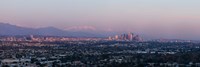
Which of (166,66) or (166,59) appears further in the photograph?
(166,59)

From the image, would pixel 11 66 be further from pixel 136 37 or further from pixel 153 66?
pixel 136 37

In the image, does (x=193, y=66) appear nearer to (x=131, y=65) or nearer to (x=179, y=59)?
(x=131, y=65)

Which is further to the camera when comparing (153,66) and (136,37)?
(136,37)

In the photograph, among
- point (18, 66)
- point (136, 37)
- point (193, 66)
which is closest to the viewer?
point (193, 66)

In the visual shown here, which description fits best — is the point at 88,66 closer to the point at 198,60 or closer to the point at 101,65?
the point at 101,65

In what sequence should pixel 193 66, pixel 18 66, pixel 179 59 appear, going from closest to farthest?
pixel 193 66
pixel 18 66
pixel 179 59

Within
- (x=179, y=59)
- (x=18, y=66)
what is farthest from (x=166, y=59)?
(x=18, y=66)

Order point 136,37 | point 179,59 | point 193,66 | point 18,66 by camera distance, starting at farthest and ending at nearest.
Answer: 1. point 136,37
2. point 179,59
3. point 18,66
4. point 193,66

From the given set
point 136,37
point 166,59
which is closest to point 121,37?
point 136,37

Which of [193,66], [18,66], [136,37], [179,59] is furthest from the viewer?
[136,37]
